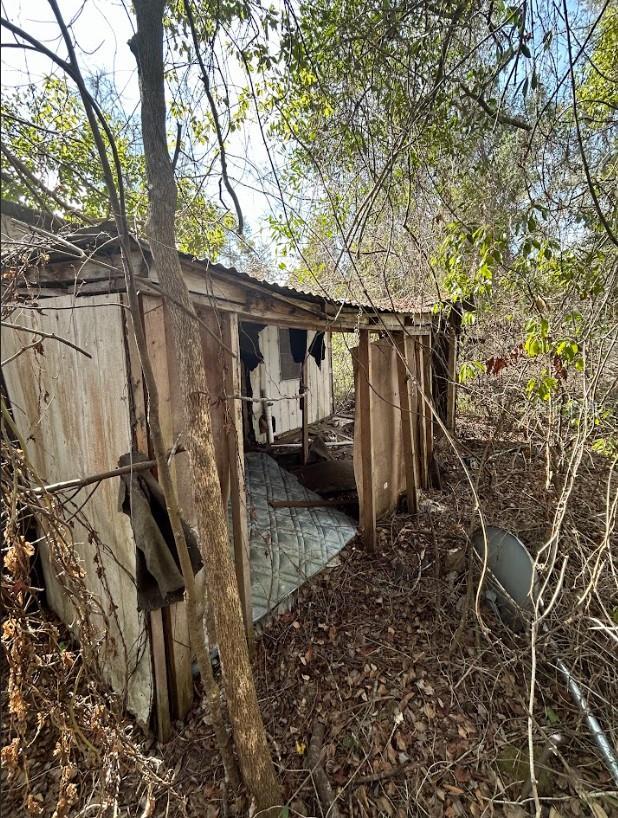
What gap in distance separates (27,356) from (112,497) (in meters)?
1.66

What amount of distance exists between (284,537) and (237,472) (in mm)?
1849

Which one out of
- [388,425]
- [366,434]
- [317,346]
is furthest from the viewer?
[317,346]

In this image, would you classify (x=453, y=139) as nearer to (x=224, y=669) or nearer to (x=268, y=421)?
(x=224, y=669)

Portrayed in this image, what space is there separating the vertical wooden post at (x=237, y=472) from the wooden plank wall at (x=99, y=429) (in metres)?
0.80

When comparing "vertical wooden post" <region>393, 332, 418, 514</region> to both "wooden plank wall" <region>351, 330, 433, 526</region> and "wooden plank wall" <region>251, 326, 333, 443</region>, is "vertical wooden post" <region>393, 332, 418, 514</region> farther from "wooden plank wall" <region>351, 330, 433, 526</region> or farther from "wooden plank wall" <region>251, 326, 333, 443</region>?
"wooden plank wall" <region>251, 326, 333, 443</region>

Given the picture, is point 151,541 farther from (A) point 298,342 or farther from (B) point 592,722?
(A) point 298,342

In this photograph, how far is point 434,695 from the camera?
289cm

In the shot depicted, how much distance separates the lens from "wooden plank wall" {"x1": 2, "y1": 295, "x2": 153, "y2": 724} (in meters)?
2.41

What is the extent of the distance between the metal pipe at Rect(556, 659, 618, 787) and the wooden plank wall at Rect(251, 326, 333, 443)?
215 inches

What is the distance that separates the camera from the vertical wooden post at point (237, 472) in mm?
2953

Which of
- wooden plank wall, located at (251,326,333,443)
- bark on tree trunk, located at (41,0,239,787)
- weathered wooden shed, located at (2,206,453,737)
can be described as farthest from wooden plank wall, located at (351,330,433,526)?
bark on tree trunk, located at (41,0,239,787)

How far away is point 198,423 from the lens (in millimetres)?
1817

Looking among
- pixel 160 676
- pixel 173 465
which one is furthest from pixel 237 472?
pixel 160 676

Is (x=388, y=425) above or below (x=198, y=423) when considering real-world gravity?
below
